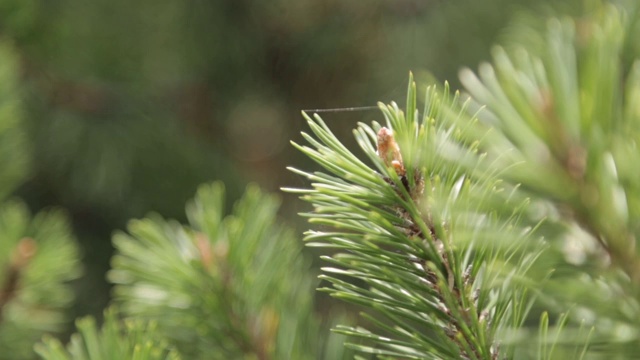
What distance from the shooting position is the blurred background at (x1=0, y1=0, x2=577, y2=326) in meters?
1.00

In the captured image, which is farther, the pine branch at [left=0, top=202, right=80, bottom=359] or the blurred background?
the blurred background

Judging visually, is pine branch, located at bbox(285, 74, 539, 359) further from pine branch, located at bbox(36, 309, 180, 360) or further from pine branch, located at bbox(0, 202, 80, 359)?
pine branch, located at bbox(0, 202, 80, 359)

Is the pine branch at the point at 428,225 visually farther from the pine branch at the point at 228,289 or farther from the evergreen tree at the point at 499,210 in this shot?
the pine branch at the point at 228,289

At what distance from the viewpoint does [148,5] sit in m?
1.07

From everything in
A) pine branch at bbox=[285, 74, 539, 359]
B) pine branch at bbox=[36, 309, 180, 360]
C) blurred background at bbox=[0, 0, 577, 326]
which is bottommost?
pine branch at bbox=[36, 309, 180, 360]

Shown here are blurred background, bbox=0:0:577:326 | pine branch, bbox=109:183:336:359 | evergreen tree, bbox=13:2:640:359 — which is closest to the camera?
evergreen tree, bbox=13:2:640:359

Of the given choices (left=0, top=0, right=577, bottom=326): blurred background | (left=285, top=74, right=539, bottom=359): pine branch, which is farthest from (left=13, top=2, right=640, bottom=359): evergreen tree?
(left=0, top=0, right=577, bottom=326): blurred background

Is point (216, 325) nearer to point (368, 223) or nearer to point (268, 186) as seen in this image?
point (368, 223)

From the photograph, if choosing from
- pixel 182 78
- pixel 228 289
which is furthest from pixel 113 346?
pixel 182 78

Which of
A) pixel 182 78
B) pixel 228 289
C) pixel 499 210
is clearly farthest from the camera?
pixel 182 78

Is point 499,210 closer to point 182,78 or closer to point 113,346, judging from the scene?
point 113,346

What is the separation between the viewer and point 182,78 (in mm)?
1102

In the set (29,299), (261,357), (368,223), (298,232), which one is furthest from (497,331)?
(298,232)

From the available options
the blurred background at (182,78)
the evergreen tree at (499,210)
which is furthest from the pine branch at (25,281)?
the blurred background at (182,78)
